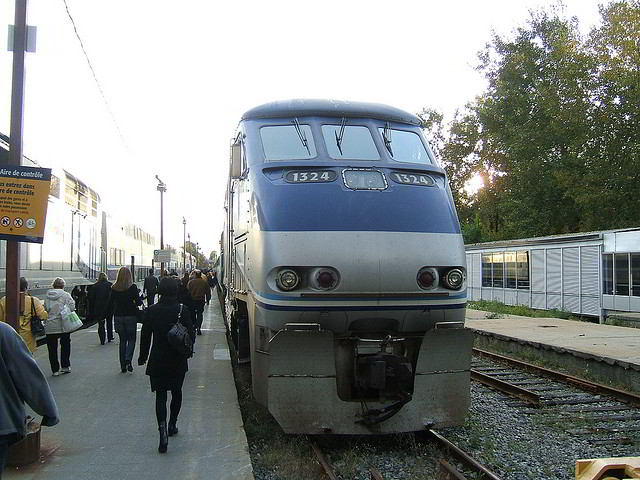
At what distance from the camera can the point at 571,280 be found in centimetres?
1967

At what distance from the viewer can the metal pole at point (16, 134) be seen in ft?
19.4

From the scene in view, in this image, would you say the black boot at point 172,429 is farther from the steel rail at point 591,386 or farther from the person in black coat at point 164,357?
the steel rail at point 591,386

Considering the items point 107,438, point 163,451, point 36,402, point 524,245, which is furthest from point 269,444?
point 524,245

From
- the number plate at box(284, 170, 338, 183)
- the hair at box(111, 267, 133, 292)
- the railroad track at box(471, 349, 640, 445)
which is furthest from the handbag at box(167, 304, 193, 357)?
the railroad track at box(471, 349, 640, 445)

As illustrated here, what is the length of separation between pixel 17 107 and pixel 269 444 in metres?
4.21

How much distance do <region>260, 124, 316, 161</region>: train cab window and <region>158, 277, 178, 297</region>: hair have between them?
60.1 inches

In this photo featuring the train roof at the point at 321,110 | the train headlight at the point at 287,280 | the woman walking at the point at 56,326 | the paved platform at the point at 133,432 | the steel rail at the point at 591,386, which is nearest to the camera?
the paved platform at the point at 133,432

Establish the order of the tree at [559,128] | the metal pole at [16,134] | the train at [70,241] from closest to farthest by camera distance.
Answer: the metal pole at [16,134], the train at [70,241], the tree at [559,128]

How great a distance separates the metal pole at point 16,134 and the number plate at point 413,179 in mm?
3720

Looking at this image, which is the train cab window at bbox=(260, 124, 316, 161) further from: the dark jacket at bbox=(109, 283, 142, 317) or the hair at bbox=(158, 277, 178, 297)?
the dark jacket at bbox=(109, 283, 142, 317)

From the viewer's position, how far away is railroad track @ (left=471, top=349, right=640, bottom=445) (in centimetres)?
698

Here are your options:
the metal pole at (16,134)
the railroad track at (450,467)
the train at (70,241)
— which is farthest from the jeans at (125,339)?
the railroad track at (450,467)

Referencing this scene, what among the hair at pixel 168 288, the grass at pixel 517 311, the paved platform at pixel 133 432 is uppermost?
the hair at pixel 168 288

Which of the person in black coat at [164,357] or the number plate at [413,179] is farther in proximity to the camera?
the number plate at [413,179]
